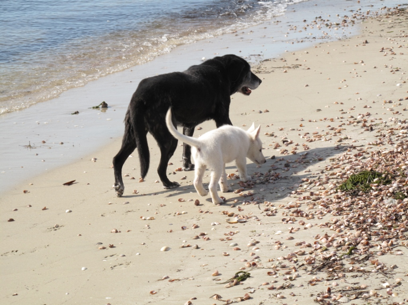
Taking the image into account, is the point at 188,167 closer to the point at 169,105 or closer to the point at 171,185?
the point at 171,185

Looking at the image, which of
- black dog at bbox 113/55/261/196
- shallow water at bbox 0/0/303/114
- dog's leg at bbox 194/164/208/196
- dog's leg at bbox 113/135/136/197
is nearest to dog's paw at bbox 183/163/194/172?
black dog at bbox 113/55/261/196

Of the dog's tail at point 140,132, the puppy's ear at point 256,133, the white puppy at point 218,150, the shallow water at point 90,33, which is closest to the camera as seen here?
the white puppy at point 218,150

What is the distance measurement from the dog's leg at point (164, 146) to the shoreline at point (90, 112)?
189cm

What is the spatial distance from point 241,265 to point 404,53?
8781 millimetres

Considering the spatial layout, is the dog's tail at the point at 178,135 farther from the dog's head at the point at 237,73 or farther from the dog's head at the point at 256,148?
the dog's head at the point at 237,73

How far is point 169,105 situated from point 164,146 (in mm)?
514

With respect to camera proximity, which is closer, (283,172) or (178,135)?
(178,135)

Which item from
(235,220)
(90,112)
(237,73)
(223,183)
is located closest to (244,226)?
(235,220)

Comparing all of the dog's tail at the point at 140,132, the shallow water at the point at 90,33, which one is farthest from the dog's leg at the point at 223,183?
the shallow water at the point at 90,33

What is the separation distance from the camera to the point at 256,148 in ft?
→ 22.1

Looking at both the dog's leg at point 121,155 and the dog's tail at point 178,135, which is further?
the dog's leg at point 121,155

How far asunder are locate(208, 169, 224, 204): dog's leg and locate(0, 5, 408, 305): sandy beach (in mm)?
95

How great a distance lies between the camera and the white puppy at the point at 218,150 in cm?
579

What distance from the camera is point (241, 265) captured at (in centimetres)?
431
